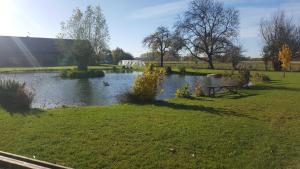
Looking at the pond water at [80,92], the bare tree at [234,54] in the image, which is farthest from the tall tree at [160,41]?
the pond water at [80,92]

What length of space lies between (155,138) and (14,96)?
23.1ft

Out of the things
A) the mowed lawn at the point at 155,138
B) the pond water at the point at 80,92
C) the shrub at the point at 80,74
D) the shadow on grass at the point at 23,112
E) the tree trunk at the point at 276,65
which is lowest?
the pond water at the point at 80,92

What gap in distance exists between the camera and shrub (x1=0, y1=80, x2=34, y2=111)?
1288 centimetres

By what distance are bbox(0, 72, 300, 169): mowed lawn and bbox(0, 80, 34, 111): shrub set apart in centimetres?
100

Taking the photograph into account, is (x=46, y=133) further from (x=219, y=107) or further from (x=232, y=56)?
(x=232, y=56)

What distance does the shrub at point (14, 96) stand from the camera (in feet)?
42.2

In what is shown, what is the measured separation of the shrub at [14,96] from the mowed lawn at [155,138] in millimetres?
999

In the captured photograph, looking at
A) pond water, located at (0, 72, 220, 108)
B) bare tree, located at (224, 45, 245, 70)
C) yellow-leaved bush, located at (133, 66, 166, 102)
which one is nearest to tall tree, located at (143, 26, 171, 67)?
bare tree, located at (224, 45, 245, 70)

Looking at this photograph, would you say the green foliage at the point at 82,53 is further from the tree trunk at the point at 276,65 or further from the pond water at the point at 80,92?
the tree trunk at the point at 276,65

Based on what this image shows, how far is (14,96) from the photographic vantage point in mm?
13125

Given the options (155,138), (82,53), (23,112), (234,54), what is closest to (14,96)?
(23,112)

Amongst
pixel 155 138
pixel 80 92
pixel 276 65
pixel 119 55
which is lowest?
pixel 80 92

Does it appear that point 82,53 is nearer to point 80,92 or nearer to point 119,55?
point 80,92

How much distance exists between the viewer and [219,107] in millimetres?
13656
